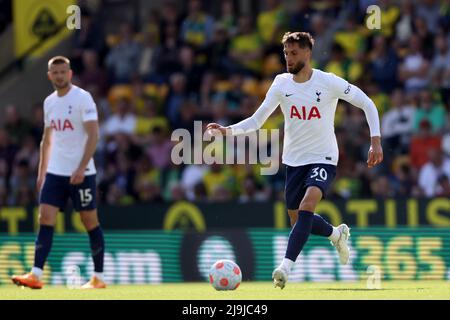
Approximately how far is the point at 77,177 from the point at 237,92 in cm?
717

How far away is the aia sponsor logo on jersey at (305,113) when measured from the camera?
10539 millimetres

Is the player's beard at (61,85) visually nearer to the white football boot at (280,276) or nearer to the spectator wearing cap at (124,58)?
the white football boot at (280,276)

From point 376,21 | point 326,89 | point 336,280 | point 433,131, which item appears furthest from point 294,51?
point 376,21

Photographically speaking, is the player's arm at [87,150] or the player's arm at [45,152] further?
the player's arm at [45,152]

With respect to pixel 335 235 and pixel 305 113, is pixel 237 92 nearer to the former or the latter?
pixel 335 235

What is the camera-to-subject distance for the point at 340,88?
10539mm

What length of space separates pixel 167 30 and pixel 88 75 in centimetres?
146

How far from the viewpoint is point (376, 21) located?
18.2 m

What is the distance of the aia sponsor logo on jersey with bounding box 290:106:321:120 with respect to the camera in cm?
1054

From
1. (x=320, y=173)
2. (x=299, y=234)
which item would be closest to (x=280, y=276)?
(x=299, y=234)

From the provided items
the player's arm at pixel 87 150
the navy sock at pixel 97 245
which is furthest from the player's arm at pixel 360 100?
the navy sock at pixel 97 245
